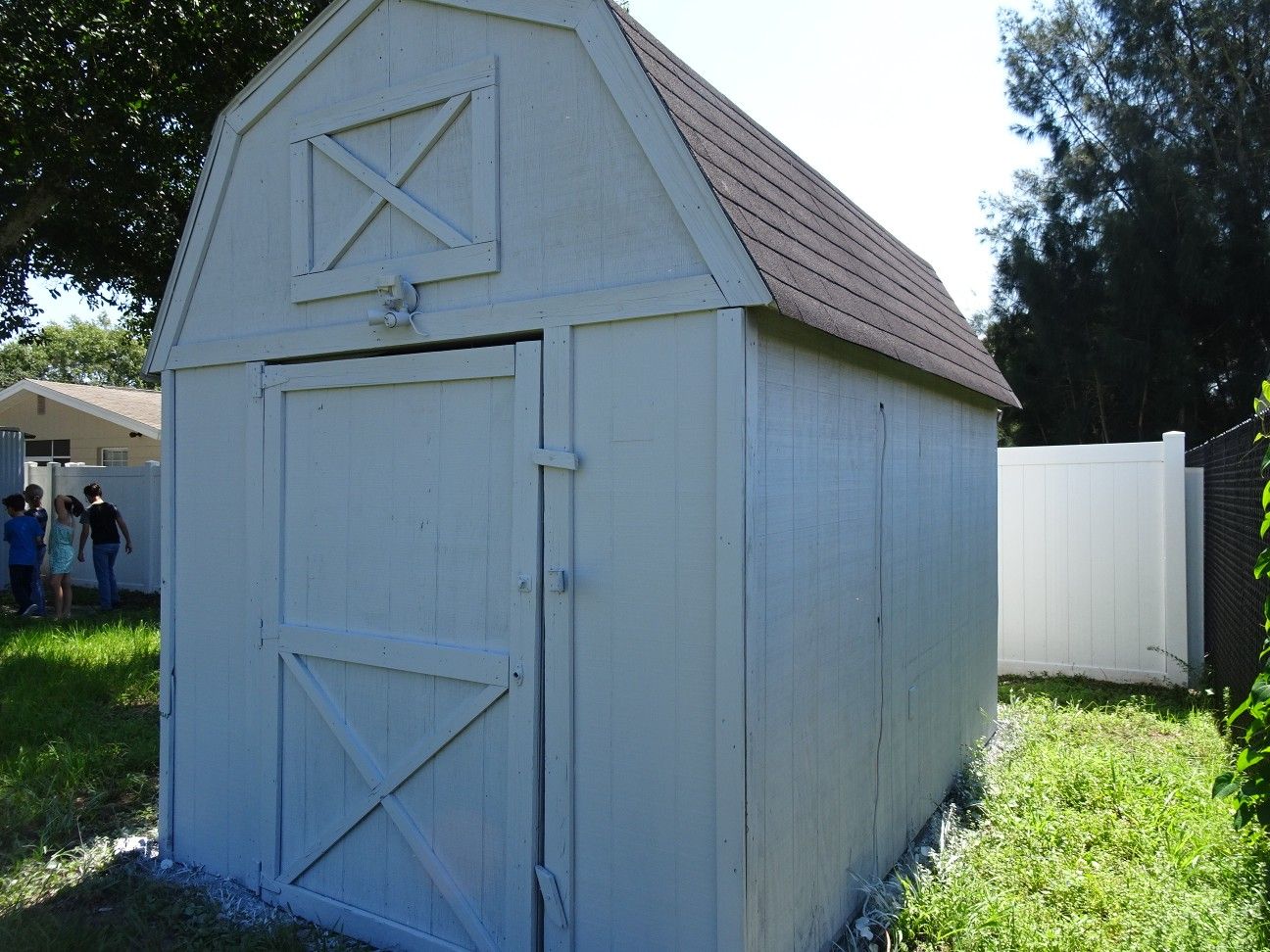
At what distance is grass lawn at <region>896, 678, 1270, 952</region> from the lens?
3.43m

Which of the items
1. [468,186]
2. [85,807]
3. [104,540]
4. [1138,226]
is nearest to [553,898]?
[468,186]

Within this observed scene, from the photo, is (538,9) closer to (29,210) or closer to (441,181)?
(441,181)

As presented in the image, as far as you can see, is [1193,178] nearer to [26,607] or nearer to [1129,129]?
[1129,129]

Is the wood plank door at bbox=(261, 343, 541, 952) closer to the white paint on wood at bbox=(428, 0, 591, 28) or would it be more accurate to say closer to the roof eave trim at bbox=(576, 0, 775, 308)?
the roof eave trim at bbox=(576, 0, 775, 308)

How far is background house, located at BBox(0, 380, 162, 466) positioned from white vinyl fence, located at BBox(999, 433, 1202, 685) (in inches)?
662

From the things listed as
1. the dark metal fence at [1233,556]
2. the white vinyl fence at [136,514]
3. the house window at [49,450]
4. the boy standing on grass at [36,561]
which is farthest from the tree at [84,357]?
the dark metal fence at [1233,556]

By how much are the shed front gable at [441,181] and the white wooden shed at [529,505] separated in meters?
0.01

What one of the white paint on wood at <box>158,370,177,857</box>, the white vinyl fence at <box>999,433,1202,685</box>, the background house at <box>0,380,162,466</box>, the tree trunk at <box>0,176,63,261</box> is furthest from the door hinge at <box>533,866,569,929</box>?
the background house at <box>0,380,162,466</box>

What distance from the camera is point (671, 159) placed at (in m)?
2.95

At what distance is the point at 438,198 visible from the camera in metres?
3.54

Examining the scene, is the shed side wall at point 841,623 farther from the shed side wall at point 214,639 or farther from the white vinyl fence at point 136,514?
the white vinyl fence at point 136,514

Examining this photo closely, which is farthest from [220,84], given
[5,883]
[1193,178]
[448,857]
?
[1193,178]

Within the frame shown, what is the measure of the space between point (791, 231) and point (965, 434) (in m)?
2.80

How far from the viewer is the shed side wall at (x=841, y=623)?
9.60 ft
